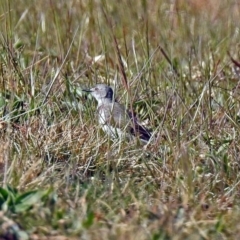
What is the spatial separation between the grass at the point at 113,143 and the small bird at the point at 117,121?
0.07 m

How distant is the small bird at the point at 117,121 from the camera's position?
17.1 feet

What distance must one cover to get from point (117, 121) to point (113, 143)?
13.7 inches

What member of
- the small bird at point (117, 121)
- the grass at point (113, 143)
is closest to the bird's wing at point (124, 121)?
the small bird at point (117, 121)

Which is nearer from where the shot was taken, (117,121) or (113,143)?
(113,143)

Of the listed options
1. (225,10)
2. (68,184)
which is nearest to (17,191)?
(68,184)

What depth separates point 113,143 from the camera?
5078 millimetres

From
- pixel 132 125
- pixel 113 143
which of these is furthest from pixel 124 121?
pixel 113 143

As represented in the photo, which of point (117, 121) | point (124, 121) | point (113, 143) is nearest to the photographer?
point (113, 143)

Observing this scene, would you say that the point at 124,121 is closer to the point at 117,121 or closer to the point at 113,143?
the point at 117,121

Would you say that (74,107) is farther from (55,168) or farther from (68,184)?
(68,184)

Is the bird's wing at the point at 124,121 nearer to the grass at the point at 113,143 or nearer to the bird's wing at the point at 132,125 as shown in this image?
the bird's wing at the point at 132,125

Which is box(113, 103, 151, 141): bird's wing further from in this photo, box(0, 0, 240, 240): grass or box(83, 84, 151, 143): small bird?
box(0, 0, 240, 240): grass

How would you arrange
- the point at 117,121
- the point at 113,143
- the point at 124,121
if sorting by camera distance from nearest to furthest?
the point at 113,143 < the point at 124,121 < the point at 117,121

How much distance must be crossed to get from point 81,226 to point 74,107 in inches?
71.5
